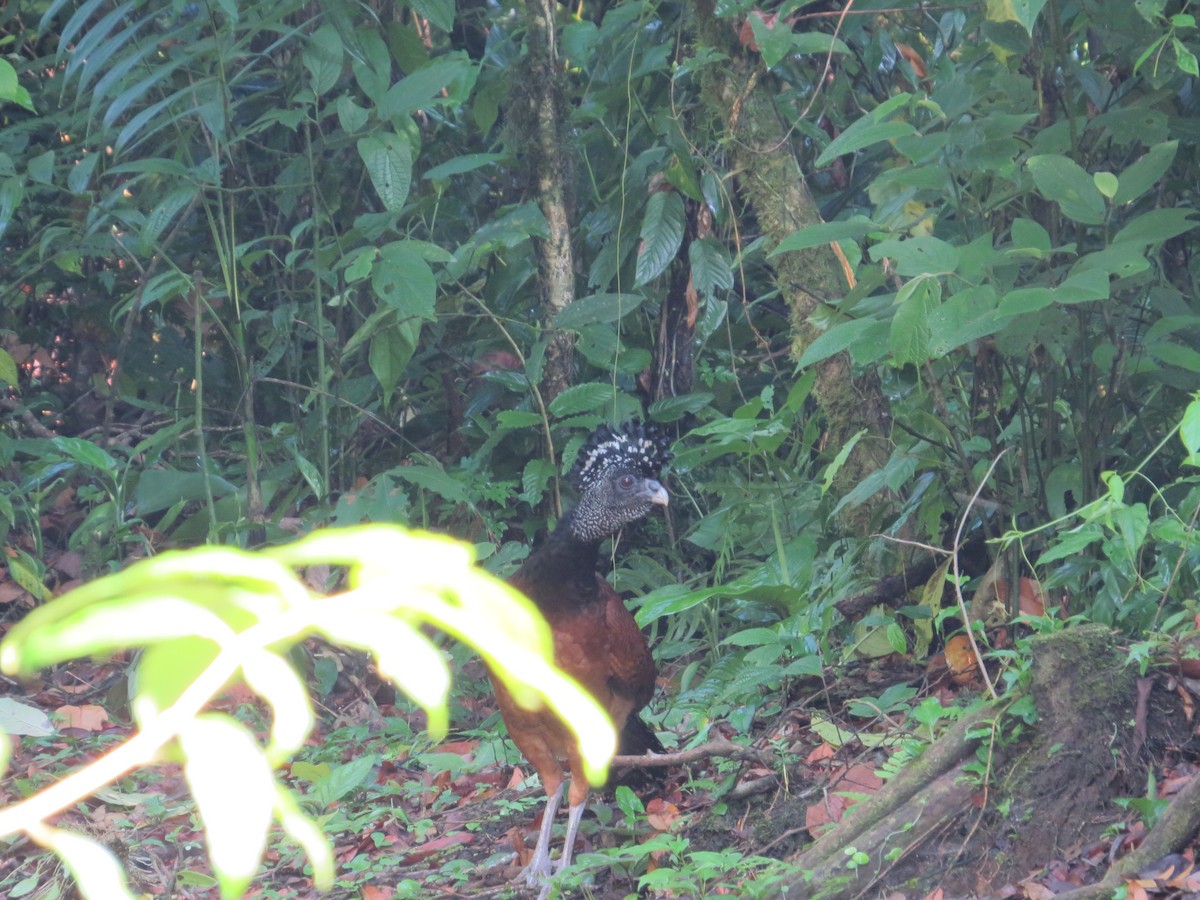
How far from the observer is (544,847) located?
4.15 m

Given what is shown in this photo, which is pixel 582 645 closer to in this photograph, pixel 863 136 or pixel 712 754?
pixel 712 754

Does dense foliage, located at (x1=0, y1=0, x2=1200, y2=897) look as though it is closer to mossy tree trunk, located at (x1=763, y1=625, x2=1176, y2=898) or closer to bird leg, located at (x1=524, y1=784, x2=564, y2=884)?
mossy tree trunk, located at (x1=763, y1=625, x2=1176, y2=898)

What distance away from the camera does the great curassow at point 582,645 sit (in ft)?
14.2

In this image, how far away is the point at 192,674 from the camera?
2.37 feet

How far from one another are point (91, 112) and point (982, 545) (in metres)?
3.98

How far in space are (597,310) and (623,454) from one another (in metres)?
0.94

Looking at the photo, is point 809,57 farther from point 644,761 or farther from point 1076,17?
point 644,761

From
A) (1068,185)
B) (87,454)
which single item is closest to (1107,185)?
(1068,185)

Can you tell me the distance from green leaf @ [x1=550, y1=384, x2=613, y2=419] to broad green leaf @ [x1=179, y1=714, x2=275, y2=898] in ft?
16.1

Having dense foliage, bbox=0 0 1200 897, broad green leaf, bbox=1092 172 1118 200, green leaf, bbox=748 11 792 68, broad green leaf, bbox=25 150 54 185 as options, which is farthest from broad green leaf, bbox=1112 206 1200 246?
broad green leaf, bbox=25 150 54 185

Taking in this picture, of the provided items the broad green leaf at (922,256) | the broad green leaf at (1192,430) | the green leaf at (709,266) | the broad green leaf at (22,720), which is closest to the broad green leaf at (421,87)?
the green leaf at (709,266)

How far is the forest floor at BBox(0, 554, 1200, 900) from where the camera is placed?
2900mm

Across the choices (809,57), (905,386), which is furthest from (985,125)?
(809,57)

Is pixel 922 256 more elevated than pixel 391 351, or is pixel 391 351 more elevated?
pixel 922 256
